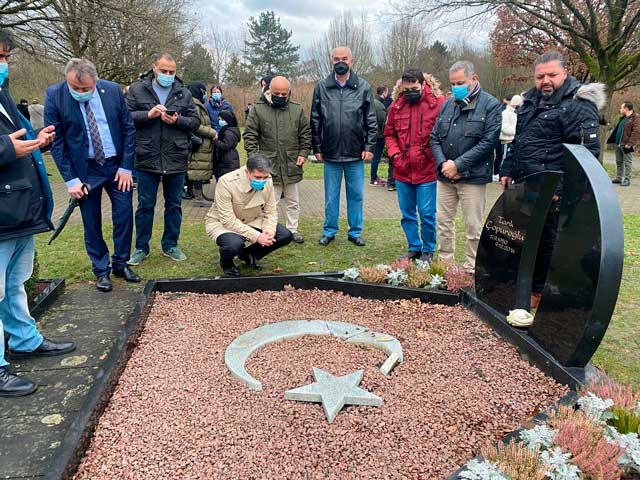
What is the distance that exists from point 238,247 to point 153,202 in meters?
1.25

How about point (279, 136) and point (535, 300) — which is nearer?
point (535, 300)

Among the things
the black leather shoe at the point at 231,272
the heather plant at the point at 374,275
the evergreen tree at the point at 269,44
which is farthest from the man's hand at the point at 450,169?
the evergreen tree at the point at 269,44

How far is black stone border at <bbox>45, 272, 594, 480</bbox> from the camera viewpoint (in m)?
2.45

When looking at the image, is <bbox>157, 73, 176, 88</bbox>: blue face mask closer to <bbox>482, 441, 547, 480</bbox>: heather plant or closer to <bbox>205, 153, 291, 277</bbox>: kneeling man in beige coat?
<bbox>205, 153, 291, 277</bbox>: kneeling man in beige coat

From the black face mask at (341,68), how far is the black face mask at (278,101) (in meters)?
→ 0.68

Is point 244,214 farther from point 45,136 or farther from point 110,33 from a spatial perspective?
point 110,33

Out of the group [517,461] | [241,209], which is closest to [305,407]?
[517,461]

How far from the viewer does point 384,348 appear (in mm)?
3514

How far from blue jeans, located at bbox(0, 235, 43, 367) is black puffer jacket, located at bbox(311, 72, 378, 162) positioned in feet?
11.3

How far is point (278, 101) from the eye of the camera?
583 cm

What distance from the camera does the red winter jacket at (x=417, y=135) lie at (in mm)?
5129

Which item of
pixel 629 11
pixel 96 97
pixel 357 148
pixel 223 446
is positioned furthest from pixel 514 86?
pixel 223 446

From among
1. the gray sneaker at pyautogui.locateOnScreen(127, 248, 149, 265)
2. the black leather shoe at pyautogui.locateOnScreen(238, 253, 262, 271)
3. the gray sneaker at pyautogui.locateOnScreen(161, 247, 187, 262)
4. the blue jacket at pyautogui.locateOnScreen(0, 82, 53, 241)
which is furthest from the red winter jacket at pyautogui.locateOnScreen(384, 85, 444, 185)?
the blue jacket at pyautogui.locateOnScreen(0, 82, 53, 241)

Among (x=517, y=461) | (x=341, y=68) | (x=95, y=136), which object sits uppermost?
(x=341, y=68)
